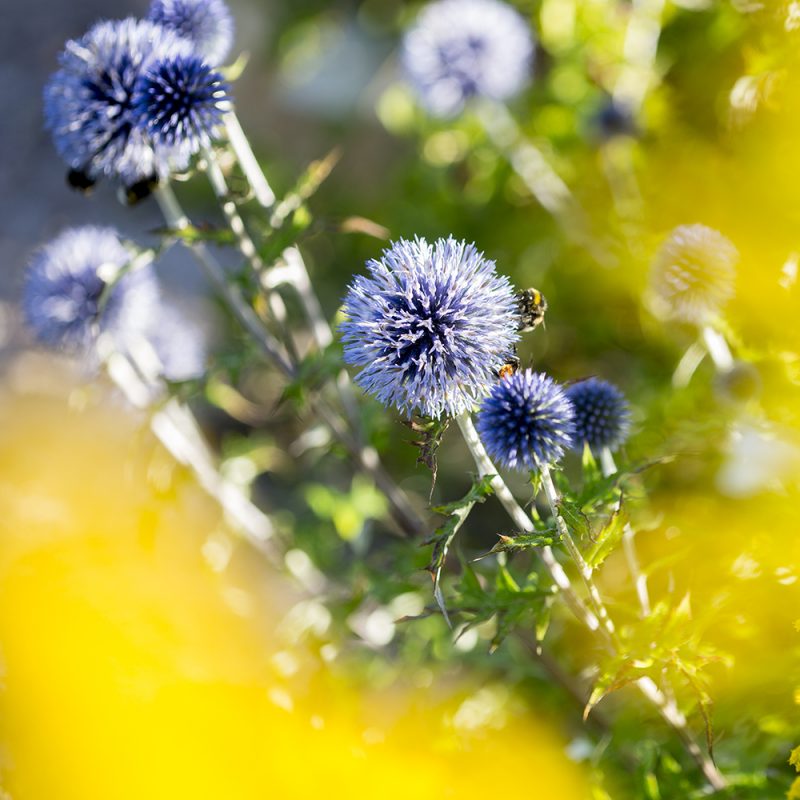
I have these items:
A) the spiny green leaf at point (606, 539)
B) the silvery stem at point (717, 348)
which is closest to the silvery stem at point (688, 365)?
the silvery stem at point (717, 348)

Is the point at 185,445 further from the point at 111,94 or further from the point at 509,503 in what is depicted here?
the point at 509,503

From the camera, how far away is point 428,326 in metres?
1.36

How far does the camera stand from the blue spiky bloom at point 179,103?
171 centimetres

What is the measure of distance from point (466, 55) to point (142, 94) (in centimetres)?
172

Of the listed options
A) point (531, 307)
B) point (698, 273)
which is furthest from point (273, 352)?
point (698, 273)

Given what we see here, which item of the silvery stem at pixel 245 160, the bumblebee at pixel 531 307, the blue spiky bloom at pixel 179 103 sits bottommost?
the bumblebee at pixel 531 307

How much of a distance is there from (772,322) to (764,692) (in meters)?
1.10

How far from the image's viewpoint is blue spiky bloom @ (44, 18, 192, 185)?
6.00 ft

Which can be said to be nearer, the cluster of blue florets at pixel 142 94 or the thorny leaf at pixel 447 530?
the thorny leaf at pixel 447 530

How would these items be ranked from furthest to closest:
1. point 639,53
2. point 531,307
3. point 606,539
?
point 639,53 → point 531,307 → point 606,539

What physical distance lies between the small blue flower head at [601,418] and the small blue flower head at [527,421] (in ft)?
0.82

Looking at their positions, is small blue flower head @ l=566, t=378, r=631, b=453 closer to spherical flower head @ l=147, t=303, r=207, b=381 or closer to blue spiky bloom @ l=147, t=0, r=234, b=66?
blue spiky bloom @ l=147, t=0, r=234, b=66

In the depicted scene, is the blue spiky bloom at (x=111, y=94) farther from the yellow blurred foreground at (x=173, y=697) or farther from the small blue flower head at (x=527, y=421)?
the small blue flower head at (x=527, y=421)

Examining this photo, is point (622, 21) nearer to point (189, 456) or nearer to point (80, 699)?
point (189, 456)
